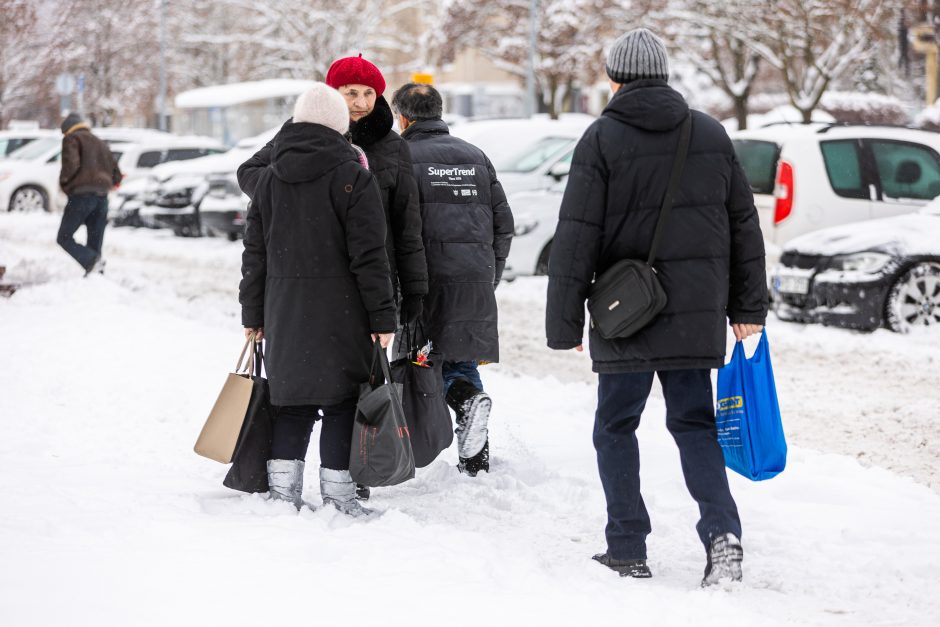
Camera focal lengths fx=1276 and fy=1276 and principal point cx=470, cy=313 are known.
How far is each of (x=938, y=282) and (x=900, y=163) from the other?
6.36ft

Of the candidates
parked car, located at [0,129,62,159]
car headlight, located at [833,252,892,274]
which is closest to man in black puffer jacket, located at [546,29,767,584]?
car headlight, located at [833,252,892,274]

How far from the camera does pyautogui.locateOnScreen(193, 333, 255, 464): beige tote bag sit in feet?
16.5

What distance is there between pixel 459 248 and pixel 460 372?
63 centimetres

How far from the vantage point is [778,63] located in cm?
2894

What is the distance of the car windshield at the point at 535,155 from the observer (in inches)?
532

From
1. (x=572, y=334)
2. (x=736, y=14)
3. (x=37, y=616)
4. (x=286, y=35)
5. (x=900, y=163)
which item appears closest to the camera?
(x=37, y=616)

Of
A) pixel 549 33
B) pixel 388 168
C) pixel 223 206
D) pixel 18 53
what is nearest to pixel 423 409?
pixel 388 168

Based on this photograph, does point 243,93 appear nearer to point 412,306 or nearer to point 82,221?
point 82,221

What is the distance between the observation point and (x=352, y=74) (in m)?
5.20

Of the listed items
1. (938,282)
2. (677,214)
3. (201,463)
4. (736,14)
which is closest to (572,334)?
(677,214)

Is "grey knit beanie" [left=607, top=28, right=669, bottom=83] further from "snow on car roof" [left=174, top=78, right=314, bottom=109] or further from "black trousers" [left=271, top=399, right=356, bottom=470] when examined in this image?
"snow on car roof" [left=174, top=78, right=314, bottom=109]

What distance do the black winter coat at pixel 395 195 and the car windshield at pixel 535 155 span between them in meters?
8.26

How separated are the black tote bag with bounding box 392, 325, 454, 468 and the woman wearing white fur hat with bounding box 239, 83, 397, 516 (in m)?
0.43

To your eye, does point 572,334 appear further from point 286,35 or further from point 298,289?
point 286,35
